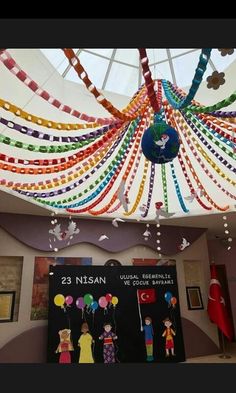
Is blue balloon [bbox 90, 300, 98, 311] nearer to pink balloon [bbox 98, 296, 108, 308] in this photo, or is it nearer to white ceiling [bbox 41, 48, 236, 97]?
pink balloon [bbox 98, 296, 108, 308]

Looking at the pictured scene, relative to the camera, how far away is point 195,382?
1.75 feet

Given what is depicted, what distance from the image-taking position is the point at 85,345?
477cm

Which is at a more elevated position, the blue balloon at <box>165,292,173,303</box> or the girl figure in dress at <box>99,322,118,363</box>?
the blue balloon at <box>165,292,173,303</box>

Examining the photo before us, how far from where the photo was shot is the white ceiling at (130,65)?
15.9ft

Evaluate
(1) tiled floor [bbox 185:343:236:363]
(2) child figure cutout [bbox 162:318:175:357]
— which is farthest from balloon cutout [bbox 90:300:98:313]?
(1) tiled floor [bbox 185:343:236:363]

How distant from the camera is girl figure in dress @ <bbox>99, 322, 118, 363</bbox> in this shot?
4.78 metres

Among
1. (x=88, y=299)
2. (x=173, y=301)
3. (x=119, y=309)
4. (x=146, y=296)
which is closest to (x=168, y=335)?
(x=173, y=301)

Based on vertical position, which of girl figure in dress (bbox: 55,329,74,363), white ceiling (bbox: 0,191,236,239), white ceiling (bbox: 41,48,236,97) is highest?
white ceiling (bbox: 41,48,236,97)

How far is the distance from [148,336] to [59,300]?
1803 mm

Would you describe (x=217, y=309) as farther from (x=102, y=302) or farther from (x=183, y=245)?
(x=102, y=302)

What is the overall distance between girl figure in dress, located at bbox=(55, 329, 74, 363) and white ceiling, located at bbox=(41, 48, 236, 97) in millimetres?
4591

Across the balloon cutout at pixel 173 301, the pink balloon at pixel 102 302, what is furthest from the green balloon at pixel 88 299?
the balloon cutout at pixel 173 301

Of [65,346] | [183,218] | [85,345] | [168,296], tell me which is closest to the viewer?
[65,346]

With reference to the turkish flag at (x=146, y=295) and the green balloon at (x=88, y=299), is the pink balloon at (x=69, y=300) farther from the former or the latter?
the turkish flag at (x=146, y=295)
